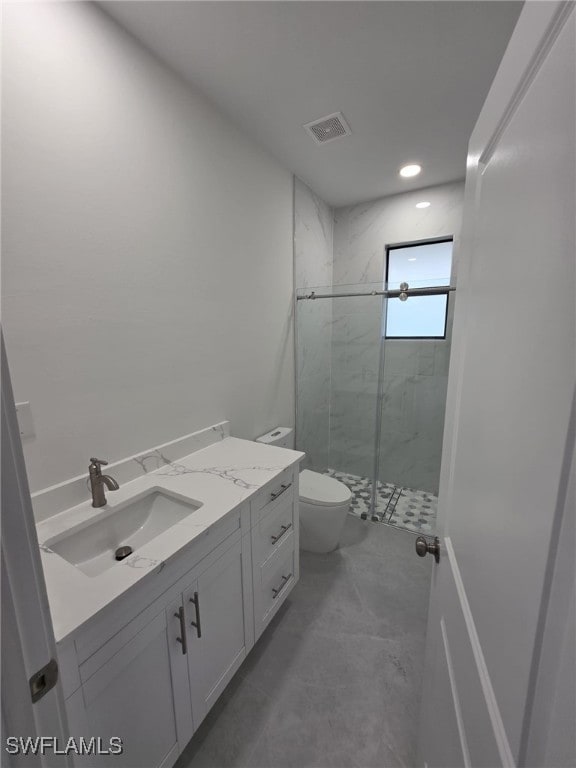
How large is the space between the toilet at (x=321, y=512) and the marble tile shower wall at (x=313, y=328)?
0.71 m

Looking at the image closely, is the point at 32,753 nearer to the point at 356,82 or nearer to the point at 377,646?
the point at 377,646

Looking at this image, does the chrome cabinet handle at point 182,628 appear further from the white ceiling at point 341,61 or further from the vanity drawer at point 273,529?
the white ceiling at point 341,61

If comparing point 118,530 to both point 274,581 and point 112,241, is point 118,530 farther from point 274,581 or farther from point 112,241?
point 112,241

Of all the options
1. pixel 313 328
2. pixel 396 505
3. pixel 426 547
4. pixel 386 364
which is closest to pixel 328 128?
pixel 313 328

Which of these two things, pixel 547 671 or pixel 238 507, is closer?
pixel 547 671

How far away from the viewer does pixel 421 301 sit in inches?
103

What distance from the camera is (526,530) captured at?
1.28 feet

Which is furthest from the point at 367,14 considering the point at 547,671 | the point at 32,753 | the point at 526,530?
the point at 32,753

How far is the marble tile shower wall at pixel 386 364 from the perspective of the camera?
2.57 metres

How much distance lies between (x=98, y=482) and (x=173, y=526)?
0.35 metres

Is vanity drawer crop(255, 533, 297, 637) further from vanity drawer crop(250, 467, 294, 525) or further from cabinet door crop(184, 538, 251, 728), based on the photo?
vanity drawer crop(250, 467, 294, 525)

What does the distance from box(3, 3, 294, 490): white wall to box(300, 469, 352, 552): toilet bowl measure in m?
0.74

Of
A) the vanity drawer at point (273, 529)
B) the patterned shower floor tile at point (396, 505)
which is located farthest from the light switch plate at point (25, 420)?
the patterned shower floor tile at point (396, 505)

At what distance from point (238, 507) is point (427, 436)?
208 centimetres
